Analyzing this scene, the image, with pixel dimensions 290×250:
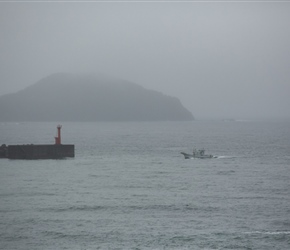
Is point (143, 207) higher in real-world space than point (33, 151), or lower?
lower

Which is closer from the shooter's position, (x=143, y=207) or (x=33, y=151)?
(x=143, y=207)

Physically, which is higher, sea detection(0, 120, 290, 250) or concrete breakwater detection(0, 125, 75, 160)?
concrete breakwater detection(0, 125, 75, 160)

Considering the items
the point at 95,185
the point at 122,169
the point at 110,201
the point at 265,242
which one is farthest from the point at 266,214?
the point at 122,169

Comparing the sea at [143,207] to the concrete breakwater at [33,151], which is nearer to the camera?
the sea at [143,207]

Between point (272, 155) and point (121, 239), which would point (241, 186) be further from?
point (272, 155)

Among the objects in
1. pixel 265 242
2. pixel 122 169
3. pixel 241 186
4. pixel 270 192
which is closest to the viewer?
pixel 265 242

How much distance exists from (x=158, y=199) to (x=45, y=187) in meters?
13.5

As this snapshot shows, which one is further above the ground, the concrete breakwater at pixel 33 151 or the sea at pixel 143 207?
the concrete breakwater at pixel 33 151

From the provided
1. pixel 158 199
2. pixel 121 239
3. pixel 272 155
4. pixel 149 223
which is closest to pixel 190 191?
pixel 158 199

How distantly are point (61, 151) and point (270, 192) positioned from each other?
41.7m

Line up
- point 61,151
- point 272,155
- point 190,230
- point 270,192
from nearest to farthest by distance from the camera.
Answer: point 190,230
point 270,192
point 61,151
point 272,155

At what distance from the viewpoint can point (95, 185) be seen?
54.4 metres

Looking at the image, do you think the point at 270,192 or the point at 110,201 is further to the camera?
the point at 270,192

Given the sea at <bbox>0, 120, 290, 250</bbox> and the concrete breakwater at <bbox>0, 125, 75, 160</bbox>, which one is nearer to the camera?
the sea at <bbox>0, 120, 290, 250</bbox>
